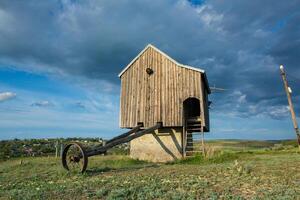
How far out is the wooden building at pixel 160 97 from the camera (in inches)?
998

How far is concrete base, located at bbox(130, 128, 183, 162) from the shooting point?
84.1 ft

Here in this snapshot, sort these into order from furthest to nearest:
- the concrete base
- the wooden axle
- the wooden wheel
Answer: the concrete base < the wooden axle < the wooden wheel

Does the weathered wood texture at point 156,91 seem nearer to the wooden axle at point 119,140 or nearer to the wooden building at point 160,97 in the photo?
the wooden building at point 160,97

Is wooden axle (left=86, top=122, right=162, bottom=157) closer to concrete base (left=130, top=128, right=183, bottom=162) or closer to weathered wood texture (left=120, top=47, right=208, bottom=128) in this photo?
weathered wood texture (left=120, top=47, right=208, bottom=128)

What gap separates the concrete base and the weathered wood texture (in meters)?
1.01

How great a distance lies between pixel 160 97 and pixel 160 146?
3.97 meters

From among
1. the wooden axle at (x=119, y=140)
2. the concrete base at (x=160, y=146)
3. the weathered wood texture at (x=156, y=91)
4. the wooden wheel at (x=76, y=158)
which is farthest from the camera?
the concrete base at (x=160, y=146)

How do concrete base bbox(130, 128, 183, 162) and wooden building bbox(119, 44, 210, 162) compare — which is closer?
wooden building bbox(119, 44, 210, 162)

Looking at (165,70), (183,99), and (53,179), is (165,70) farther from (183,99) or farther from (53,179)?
(53,179)

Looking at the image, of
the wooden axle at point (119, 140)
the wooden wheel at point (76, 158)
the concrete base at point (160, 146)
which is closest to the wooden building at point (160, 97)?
the concrete base at point (160, 146)

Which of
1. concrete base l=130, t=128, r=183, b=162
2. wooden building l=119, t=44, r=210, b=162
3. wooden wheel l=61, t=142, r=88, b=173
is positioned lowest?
wooden wheel l=61, t=142, r=88, b=173

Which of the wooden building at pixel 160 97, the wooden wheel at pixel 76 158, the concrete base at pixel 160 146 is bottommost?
the wooden wheel at pixel 76 158

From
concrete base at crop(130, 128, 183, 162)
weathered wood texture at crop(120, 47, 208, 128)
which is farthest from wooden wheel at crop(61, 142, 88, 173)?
weathered wood texture at crop(120, 47, 208, 128)

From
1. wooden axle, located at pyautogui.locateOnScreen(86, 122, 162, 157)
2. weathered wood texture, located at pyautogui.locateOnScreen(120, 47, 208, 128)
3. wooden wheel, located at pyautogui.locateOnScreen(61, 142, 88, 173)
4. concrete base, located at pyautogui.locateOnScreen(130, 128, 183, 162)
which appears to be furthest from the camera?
concrete base, located at pyautogui.locateOnScreen(130, 128, 183, 162)
